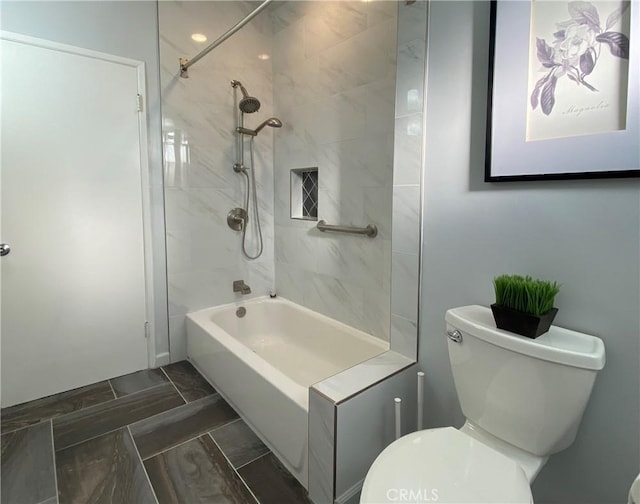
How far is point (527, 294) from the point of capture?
109 centimetres

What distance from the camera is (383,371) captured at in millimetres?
1516

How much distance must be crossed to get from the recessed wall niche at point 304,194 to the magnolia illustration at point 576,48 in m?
1.57

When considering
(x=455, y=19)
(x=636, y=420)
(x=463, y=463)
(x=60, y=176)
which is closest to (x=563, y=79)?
(x=455, y=19)

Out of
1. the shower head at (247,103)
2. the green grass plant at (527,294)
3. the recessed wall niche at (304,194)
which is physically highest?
the shower head at (247,103)

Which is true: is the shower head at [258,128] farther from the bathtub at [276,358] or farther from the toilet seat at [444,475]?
the toilet seat at [444,475]

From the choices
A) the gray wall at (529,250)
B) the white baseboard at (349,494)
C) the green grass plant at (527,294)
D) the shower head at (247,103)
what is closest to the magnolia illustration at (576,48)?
the gray wall at (529,250)

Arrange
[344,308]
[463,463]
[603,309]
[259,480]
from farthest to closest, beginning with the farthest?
[344,308] → [259,480] → [603,309] → [463,463]

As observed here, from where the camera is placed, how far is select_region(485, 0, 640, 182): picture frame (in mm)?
1006

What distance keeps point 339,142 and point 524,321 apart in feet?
4.96

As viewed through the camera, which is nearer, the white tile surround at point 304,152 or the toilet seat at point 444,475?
the toilet seat at point 444,475

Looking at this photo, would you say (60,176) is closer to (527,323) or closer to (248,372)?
(248,372)

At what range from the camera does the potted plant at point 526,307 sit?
1063 mm

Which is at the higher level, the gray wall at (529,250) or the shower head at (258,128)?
the shower head at (258,128)

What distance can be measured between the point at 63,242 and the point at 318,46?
6.53 ft
